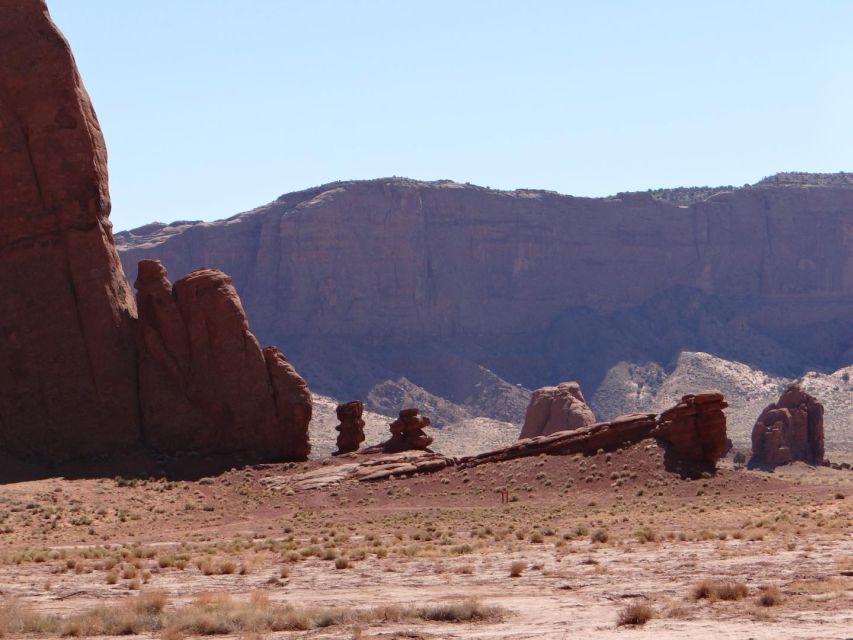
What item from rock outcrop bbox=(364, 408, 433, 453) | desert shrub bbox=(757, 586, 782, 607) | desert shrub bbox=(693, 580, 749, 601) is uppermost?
desert shrub bbox=(757, 586, 782, 607)

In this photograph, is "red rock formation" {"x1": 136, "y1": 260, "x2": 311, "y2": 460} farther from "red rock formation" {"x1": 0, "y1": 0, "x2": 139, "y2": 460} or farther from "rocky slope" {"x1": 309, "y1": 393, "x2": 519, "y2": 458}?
"rocky slope" {"x1": 309, "y1": 393, "x2": 519, "y2": 458}

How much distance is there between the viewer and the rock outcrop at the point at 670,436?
51344 mm

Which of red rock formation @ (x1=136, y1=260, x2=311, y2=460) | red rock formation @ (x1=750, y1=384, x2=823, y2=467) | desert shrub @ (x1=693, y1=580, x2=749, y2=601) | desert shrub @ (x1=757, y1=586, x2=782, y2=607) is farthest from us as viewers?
red rock formation @ (x1=750, y1=384, x2=823, y2=467)

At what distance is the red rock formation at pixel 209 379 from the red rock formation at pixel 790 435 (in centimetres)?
3869

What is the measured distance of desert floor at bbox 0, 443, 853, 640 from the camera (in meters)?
18.7

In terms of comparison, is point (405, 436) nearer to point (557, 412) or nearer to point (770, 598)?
point (557, 412)

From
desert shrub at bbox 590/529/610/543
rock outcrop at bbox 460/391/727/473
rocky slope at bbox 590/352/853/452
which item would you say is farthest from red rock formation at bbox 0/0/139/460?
rocky slope at bbox 590/352/853/452

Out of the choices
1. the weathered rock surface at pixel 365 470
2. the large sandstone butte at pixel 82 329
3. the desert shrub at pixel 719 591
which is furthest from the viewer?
the large sandstone butte at pixel 82 329

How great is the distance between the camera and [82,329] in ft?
173

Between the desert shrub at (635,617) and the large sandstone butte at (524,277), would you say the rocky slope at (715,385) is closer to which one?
the large sandstone butte at (524,277)

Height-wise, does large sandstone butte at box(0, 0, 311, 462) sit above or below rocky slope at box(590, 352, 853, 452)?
above

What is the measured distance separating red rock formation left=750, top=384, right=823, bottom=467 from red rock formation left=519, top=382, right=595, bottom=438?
13.2 metres

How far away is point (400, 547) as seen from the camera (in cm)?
3161

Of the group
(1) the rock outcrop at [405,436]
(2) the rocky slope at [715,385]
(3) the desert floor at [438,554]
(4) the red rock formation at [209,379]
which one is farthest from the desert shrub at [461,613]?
(2) the rocky slope at [715,385]
